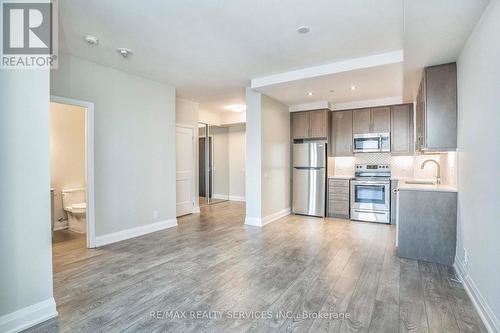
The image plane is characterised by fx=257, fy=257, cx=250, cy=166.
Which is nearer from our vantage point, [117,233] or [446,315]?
[446,315]

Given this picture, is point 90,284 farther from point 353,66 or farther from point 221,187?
point 221,187

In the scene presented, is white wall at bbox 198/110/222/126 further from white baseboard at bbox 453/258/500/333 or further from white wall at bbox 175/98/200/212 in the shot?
white baseboard at bbox 453/258/500/333

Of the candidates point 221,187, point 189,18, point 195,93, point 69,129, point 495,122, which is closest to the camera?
point 495,122

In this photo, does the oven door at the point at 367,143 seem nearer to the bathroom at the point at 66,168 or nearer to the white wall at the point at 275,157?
the white wall at the point at 275,157

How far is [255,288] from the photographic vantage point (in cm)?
258

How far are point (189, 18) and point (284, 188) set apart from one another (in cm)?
411

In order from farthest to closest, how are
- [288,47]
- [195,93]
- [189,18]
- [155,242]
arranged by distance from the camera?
[195,93], [155,242], [288,47], [189,18]

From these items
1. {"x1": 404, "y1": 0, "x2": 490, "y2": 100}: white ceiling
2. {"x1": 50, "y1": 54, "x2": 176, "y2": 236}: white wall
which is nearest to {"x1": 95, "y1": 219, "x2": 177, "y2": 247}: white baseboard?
{"x1": 50, "y1": 54, "x2": 176, "y2": 236}: white wall

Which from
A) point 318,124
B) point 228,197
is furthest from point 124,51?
point 228,197

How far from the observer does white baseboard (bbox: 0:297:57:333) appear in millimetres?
1878

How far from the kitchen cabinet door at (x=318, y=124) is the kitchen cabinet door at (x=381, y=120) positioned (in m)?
0.97

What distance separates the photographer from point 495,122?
1.86m

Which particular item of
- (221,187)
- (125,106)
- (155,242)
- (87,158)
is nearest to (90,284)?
(155,242)

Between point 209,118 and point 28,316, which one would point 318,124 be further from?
point 28,316
